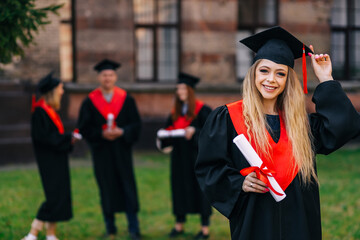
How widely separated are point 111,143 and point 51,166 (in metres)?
0.95

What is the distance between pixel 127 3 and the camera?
49.2ft

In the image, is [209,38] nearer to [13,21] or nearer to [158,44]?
[158,44]

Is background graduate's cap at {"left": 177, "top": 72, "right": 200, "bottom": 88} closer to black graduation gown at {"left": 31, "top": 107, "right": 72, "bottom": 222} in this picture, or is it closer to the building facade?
black graduation gown at {"left": 31, "top": 107, "right": 72, "bottom": 222}

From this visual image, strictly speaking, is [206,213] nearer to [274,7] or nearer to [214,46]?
[214,46]

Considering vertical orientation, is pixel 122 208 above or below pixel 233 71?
below

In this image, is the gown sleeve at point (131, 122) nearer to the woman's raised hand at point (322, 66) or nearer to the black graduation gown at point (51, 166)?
the black graduation gown at point (51, 166)

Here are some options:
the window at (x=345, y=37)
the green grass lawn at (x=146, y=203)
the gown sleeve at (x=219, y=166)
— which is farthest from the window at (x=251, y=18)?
the gown sleeve at (x=219, y=166)

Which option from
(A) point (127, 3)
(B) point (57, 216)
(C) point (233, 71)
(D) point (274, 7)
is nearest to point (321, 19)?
(D) point (274, 7)

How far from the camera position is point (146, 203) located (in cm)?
975

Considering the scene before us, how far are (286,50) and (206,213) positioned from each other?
4052 millimetres

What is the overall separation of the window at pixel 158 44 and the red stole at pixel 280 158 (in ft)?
39.1

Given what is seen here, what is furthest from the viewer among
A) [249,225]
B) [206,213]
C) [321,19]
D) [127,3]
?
[321,19]

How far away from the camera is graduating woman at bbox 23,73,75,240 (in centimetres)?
698

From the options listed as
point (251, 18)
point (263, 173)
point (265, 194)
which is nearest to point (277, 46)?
point (263, 173)
